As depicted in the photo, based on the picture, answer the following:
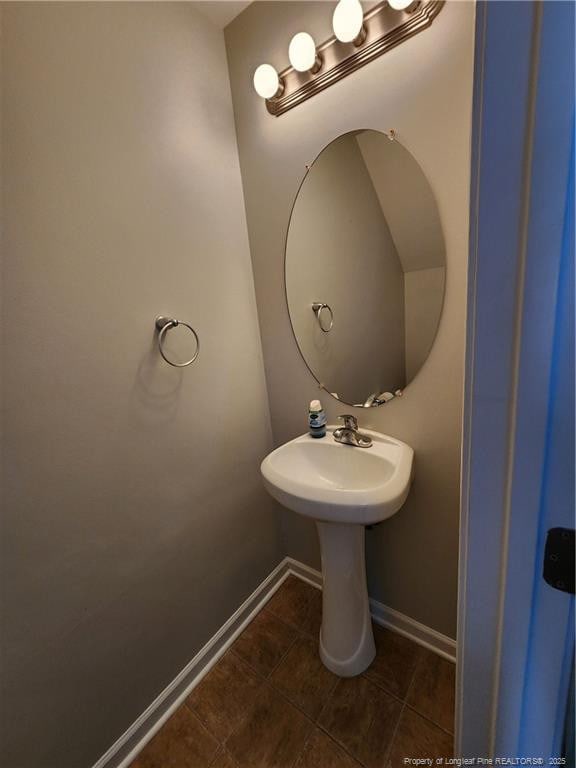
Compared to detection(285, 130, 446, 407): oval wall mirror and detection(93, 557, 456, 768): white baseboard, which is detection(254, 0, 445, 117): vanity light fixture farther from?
detection(93, 557, 456, 768): white baseboard

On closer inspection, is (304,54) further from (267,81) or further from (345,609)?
(345,609)

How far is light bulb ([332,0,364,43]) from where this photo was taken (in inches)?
34.4

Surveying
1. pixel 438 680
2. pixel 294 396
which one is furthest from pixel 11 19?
pixel 438 680

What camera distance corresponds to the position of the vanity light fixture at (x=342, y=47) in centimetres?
84

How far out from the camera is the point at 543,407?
34 cm

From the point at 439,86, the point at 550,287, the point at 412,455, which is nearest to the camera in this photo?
the point at 550,287

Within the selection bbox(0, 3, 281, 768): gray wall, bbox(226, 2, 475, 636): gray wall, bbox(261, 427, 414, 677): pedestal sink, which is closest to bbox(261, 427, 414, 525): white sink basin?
bbox(261, 427, 414, 677): pedestal sink

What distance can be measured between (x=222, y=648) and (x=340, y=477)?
92 centimetres

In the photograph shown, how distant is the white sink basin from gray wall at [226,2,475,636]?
0.13 metres

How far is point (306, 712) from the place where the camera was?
1086mm

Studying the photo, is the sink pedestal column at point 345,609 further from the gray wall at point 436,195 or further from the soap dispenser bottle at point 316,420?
the soap dispenser bottle at point 316,420

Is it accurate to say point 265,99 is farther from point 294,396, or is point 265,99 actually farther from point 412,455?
point 412,455

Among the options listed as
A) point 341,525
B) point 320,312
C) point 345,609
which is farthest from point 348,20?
point 345,609

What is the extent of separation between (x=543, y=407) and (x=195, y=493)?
1.14 meters
